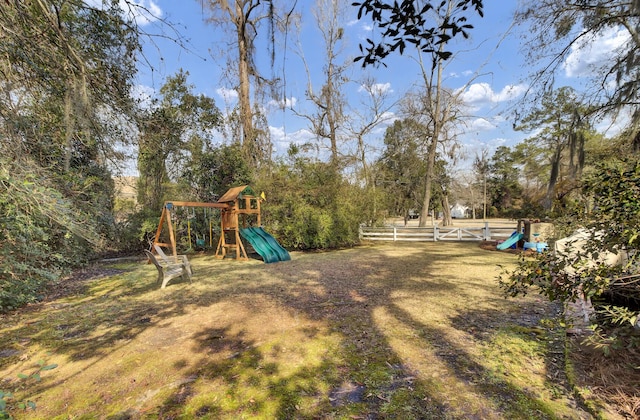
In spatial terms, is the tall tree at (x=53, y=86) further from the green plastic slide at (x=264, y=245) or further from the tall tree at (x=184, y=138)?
the tall tree at (x=184, y=138)

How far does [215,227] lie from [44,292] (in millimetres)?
6347

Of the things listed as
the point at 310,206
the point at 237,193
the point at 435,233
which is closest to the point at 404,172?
the point at 435,233

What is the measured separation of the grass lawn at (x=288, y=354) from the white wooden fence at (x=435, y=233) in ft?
28.5

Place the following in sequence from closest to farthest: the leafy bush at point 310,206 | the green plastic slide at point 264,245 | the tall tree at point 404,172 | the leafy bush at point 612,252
A: the leafy bush at point 612,252 → the green plastic slide at point 264,245 → the leafy bush at point 310,206 → the tall tree at point 404,172

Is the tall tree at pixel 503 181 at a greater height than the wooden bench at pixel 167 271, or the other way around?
the tall tree at pixel 503 181

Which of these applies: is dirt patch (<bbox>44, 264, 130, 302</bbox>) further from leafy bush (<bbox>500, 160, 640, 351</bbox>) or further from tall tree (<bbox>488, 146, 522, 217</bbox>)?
tall tree (<bbox>488, 146, 522, 217</bbox>)

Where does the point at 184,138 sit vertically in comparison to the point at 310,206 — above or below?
above

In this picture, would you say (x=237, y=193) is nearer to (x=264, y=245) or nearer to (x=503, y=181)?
(x=264, y=245)

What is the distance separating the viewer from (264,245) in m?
9.20

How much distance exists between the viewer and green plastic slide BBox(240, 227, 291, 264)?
892 cm

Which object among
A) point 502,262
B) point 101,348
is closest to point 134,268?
point 101,348

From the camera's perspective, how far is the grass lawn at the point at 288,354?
2211 mm

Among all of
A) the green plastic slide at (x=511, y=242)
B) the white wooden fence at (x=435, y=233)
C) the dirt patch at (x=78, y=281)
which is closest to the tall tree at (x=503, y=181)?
the white wooden fence at (x=435, y=233)

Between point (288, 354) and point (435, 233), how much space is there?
1254 cm
